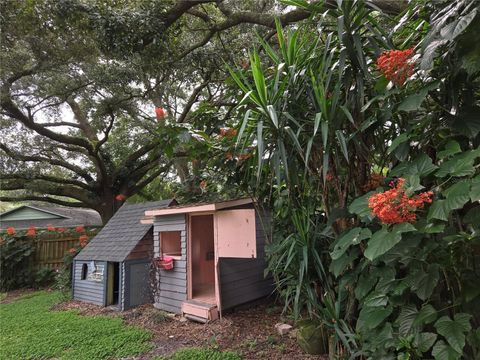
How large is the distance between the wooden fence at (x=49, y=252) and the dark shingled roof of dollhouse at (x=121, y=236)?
2.35 metres

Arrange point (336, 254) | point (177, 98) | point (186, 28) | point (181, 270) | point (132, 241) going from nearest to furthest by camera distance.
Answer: point (336, 254) → point (181, 270) → point (132, 241) → point (186, 28) → point (177, 98)

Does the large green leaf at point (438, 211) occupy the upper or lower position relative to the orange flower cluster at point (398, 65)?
lower

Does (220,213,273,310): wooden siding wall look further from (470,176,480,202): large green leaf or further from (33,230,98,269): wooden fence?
(33,230,98,269): wooden fence

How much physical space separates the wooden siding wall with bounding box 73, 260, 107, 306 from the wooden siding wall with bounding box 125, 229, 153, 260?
0.61 metres

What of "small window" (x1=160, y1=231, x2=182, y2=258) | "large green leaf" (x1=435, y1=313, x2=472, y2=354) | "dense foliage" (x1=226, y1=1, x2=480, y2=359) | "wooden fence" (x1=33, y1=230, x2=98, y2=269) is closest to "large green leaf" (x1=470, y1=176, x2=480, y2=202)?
"dense foliage" (x1=226, y1=1, x2=480, y2=359)

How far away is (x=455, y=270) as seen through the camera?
1.76 metres

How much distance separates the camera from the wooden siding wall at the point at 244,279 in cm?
430

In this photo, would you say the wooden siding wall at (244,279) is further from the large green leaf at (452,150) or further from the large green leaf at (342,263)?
the large green leaf at (452,150)

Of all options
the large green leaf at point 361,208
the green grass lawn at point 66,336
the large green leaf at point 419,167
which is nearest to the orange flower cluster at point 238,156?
the large green leaf at point 361,208

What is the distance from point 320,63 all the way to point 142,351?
338 cm

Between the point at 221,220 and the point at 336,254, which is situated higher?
the point at 221,220

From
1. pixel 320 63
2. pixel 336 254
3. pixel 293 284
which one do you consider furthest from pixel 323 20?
pixel 293 284

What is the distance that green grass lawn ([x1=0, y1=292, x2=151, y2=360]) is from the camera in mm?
3361

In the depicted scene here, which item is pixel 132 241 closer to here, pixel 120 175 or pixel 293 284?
pixel 293 284
